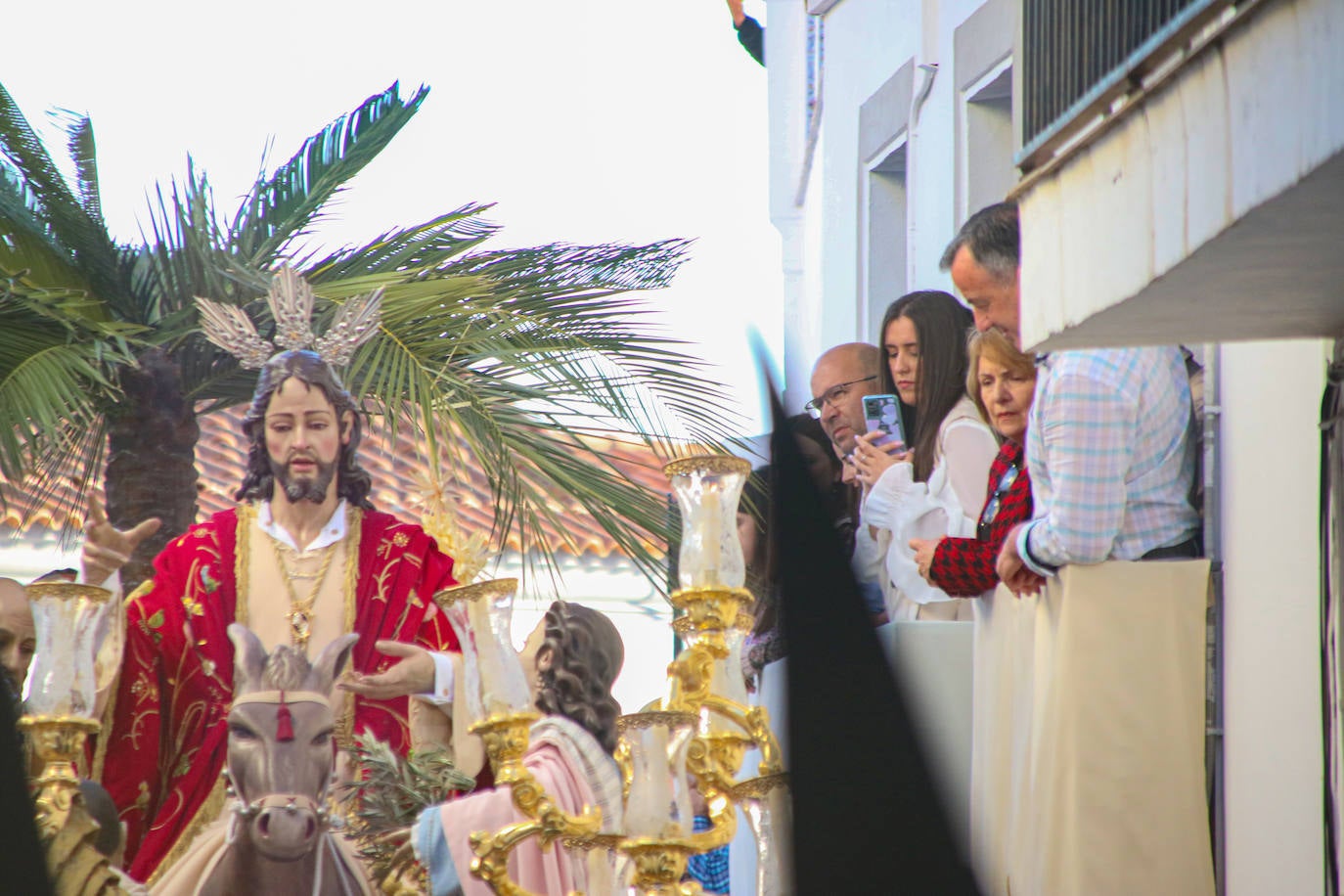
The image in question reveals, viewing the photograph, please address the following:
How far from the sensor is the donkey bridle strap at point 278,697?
14.7ft

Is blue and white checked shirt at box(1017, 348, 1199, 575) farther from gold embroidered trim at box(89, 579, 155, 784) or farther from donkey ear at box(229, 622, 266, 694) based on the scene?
gold embroidered trim at box(89, 579, 155, 784)

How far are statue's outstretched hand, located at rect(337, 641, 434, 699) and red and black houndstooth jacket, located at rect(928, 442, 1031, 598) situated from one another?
1641mm

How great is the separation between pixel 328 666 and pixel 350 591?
2007mm

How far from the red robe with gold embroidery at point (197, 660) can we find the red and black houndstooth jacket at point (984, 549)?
6.30 feet

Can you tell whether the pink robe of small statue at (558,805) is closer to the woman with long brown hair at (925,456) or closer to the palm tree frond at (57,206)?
the woman with long brown hair at (925,456)

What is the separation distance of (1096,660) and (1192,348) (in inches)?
49.2

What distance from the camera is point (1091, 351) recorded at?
4531 mm

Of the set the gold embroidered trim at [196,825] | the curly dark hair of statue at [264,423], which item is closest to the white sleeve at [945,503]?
the curly dark hair of statue at [264,423]

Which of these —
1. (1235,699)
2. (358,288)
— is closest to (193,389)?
(358,288)

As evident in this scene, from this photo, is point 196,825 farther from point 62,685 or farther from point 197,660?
point 62,685

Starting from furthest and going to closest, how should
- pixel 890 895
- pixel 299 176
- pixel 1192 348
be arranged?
pixel 299 176
pixel 1192 348
pixel 890 895

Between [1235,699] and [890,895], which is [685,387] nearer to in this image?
[1235,699]

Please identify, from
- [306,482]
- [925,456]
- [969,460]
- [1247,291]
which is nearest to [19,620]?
[306,482]

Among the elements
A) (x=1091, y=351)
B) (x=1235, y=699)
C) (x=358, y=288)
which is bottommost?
(x=1235, y=699)
